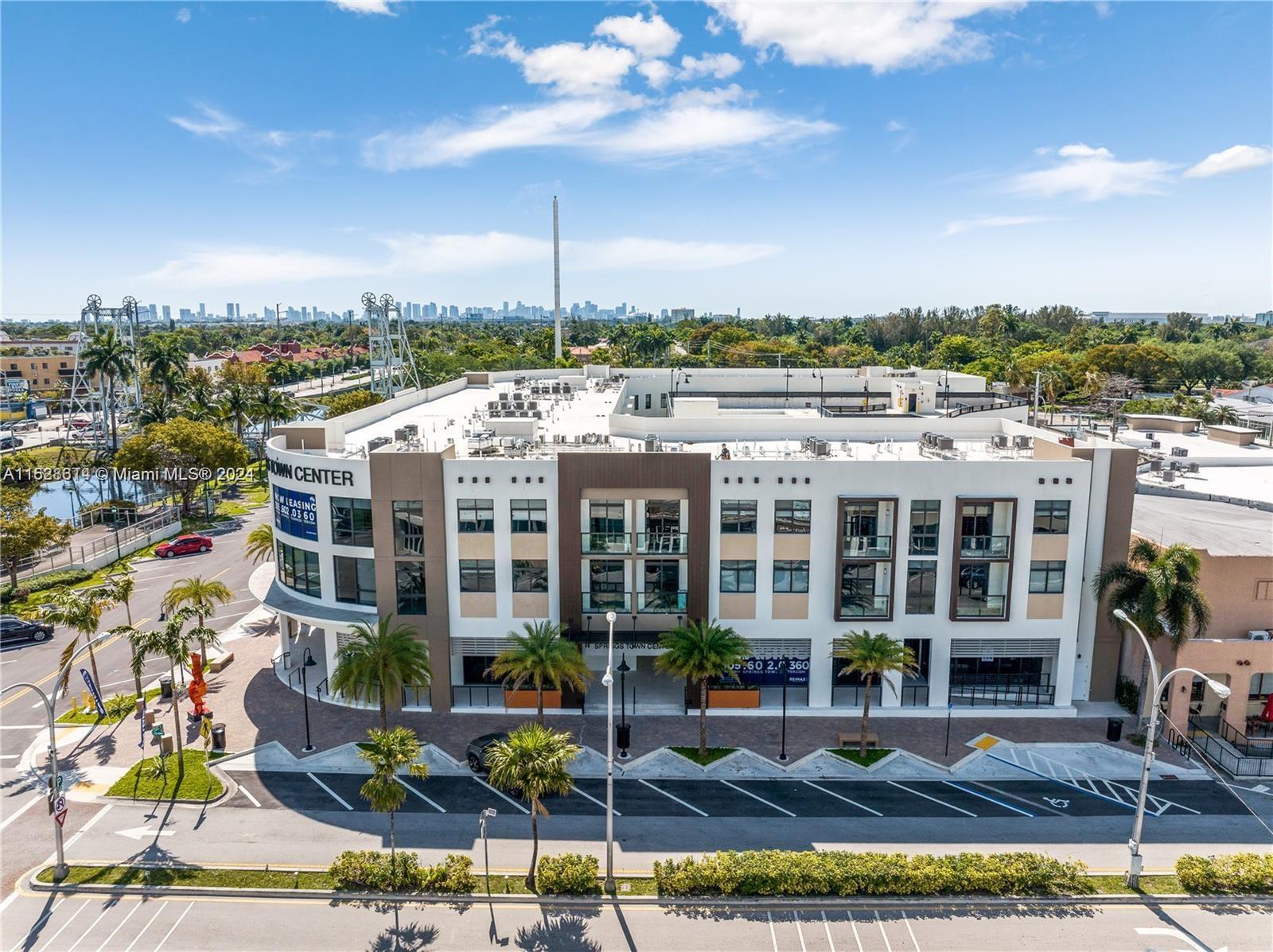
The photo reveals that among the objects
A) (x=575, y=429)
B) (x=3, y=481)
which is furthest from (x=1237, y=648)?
(x=3, y=481)

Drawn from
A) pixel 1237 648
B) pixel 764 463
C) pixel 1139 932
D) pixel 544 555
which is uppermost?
pixel 764 463

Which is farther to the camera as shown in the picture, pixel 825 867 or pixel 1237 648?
pixel 1237 648

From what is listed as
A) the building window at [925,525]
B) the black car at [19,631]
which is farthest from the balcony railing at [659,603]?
the black car at [19,631]

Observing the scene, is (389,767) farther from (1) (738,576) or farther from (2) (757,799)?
(1) (738,576)

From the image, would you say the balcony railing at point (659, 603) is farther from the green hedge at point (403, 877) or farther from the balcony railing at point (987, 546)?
the green hedge at point (403, 877)

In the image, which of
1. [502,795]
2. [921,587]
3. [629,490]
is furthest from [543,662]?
[921,587]

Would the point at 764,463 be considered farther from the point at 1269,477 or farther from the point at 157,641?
the point at 1269,477

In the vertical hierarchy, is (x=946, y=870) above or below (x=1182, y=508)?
below
